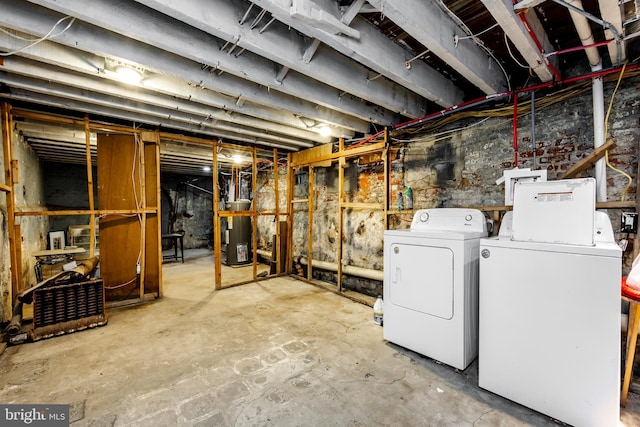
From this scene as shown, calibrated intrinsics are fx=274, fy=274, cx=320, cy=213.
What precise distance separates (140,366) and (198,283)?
2564 mm

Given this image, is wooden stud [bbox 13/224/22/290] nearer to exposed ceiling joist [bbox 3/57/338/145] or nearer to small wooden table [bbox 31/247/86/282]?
small wooden table [bbox 31/247/86/282]

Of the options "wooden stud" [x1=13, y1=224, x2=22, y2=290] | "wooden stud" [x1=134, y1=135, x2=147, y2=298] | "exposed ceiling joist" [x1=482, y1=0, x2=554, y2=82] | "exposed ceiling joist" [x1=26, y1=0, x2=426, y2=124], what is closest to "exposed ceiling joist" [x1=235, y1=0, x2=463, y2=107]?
"exposed ceiling joist" [x1=26, y1=0, x2=426, y2=124]

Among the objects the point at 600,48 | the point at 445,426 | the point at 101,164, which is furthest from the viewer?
the point at 101,164

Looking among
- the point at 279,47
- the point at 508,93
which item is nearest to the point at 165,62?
the point at 279,47

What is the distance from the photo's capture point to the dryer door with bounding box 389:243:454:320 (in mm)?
2201

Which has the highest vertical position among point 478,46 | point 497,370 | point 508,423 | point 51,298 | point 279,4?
point 478,46

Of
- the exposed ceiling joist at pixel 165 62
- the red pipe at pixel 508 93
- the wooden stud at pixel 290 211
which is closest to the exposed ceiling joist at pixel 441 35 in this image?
the red pipe at pixel 508 93

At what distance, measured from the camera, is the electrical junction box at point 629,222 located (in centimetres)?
200

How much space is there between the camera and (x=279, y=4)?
1.46 m

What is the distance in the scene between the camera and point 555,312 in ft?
5.49

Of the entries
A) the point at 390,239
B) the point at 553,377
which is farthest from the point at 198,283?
the point at 553,377

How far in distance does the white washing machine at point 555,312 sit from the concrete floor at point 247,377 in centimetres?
22

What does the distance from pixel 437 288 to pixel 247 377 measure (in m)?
1.64

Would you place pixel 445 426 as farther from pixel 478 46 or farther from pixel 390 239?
pixel 478 46
